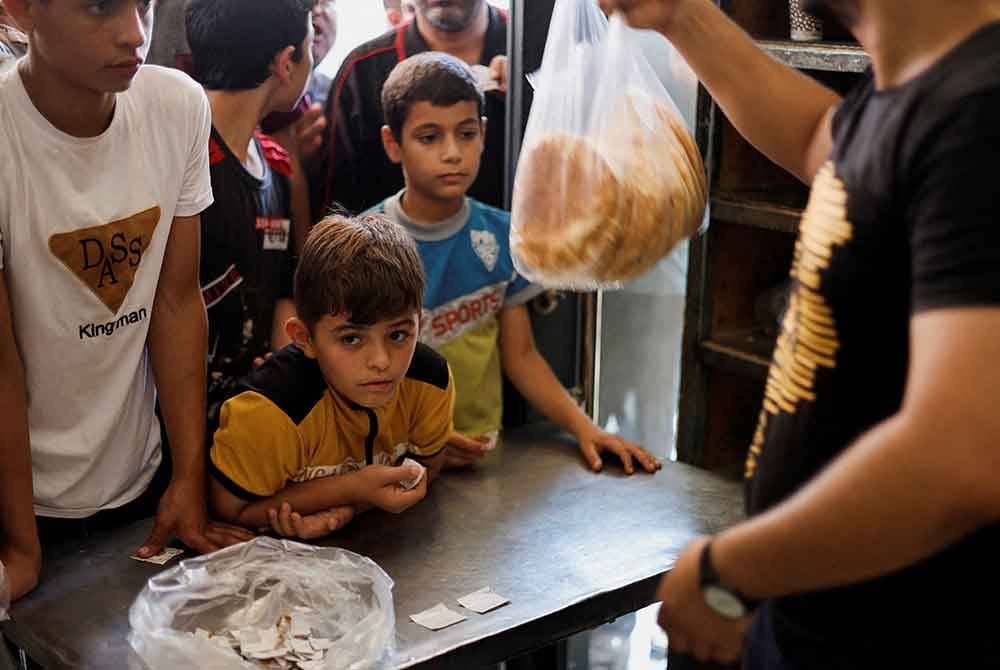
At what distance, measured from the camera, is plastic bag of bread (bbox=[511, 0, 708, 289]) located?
1380mm

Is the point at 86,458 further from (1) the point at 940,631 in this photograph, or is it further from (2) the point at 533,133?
(1) the point at 940,631

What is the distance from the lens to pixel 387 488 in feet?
5.73

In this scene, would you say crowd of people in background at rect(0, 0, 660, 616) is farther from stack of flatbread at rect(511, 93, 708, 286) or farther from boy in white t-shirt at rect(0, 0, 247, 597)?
stack of flatbread at rect(511, 93, 708, 286)

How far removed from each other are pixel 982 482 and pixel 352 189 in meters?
1.75

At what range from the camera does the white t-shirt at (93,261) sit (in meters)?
1.55

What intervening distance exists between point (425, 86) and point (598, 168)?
2.63 feet

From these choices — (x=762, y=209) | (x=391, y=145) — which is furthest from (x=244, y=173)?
(x=762, y=209)

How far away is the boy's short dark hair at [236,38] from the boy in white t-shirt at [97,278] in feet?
0.86

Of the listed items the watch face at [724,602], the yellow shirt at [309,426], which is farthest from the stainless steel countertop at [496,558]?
the watch face at [724,602]

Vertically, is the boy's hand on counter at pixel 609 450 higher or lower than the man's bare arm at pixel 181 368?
lower

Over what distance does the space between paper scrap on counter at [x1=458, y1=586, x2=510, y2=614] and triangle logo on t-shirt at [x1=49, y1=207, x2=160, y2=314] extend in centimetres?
70

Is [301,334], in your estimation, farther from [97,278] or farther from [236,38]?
[236,38]

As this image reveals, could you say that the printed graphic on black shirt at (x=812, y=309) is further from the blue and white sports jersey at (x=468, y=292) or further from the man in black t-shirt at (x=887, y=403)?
the blue and white sports jersey at (x=468, y=292)

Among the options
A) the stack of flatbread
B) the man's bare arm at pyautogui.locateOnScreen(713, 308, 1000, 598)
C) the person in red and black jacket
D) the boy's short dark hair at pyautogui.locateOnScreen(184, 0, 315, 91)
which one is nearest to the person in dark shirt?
the boy's short dark hair at pyautogui.locateOnScreen(184, 0, 315, 91)
